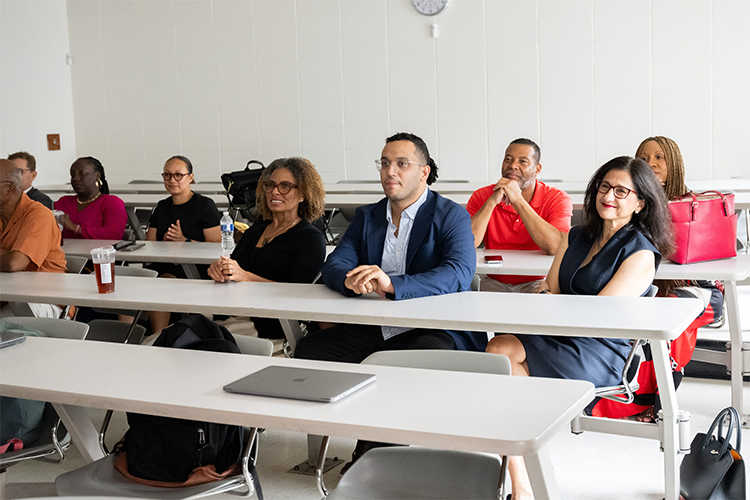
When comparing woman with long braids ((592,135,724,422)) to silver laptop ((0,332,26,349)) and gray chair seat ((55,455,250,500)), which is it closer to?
gray chair seat ((55,455,250,500))

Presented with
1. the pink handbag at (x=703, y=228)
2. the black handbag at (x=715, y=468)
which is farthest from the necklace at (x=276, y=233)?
the black handbag at (x=715, y=468)

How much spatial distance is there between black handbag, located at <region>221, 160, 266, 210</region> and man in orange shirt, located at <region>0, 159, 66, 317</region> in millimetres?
2420

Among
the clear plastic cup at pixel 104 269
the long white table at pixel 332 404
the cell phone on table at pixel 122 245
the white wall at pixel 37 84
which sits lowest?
the long white table at pixel 332 404

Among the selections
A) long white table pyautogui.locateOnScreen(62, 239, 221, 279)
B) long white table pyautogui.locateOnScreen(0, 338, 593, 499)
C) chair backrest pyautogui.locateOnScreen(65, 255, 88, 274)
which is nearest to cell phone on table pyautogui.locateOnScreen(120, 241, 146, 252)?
long white table pyautogui.locateOnScreen(62, 239, 221, 279)

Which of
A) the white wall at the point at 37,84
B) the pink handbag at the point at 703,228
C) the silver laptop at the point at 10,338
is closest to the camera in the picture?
the silver laptop at the point at 10,338

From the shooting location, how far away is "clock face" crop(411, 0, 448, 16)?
24.5 ft

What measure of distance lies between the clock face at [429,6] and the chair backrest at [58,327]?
5.93 m

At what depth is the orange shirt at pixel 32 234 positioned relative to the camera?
11.7 feet

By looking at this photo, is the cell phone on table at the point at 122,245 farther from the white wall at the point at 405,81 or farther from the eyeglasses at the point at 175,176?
the white wall at the point at 405,81

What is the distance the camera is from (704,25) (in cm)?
665

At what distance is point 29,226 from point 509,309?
2.40 metres

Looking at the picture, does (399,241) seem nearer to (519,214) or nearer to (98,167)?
(519,214)

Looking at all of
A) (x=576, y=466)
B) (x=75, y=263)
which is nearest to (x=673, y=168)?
(x=576, y=466)

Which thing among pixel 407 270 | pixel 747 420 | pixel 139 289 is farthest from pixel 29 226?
pixel 747 420
